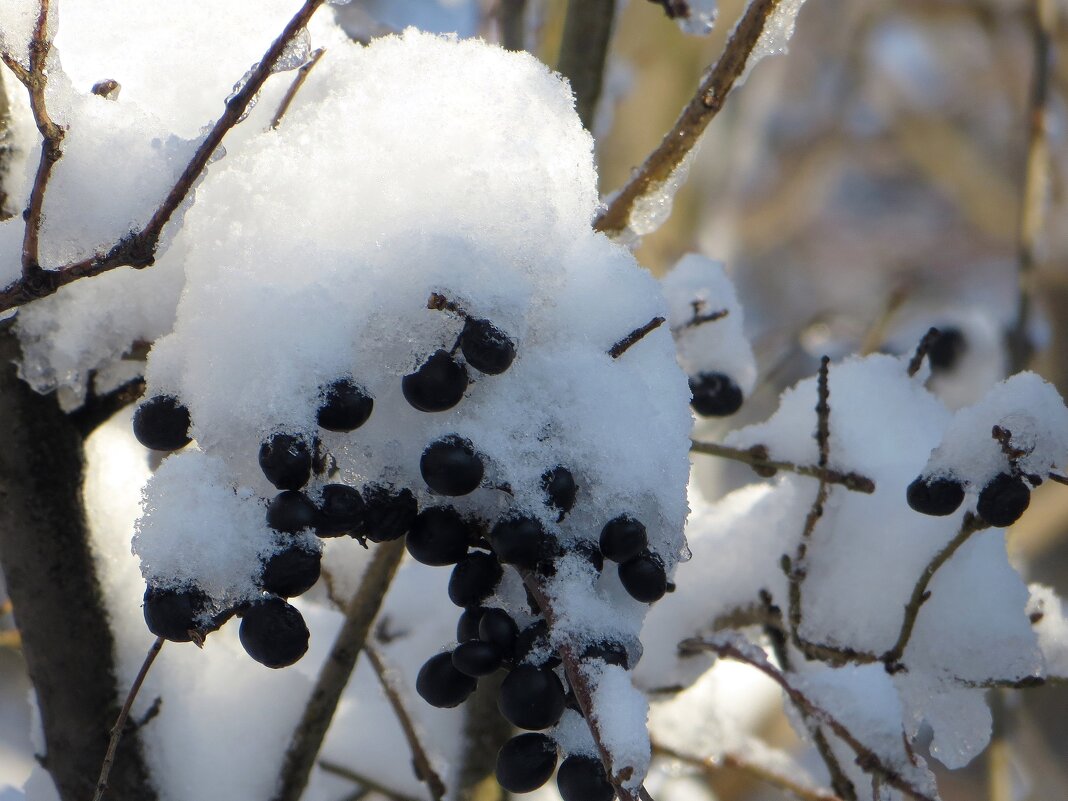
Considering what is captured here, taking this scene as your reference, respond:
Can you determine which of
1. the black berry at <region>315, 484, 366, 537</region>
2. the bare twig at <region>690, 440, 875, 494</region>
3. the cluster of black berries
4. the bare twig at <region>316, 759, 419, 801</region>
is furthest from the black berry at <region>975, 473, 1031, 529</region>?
the bare twig at <region>316, 759, 419, 801</region>

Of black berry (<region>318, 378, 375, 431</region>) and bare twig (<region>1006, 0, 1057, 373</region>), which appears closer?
black berry (<region>318, 378, 375, 431</region>)

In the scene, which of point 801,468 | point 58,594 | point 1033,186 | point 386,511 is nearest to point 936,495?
point 801,468

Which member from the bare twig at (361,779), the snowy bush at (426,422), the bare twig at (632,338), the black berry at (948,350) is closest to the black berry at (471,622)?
the snowy bush at (426,422)

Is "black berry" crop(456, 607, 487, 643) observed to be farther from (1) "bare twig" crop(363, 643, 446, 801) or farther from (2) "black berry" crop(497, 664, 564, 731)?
(1) "bare twig" crop(363, 643, 446, 801)

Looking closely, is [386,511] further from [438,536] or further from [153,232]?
[153,232]

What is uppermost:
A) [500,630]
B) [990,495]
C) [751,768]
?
[990,495]

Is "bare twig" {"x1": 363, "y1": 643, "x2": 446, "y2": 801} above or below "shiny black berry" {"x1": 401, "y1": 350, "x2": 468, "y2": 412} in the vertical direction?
below

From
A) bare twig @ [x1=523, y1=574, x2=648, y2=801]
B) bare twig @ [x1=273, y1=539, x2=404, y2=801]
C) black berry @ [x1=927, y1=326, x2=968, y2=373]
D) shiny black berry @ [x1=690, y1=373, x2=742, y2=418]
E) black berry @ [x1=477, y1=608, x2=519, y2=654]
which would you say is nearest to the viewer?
bare twig @ [x1=523, y1=574, x2=648, y2=801]

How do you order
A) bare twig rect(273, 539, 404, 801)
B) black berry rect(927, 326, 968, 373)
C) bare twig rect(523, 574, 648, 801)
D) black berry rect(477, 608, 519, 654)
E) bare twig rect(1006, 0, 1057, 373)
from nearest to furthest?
1. bare twig rect(523, 574, 648, 801)
2. black berry rect(477, 608, 519, 654)
3. bare twig rect(273, 539, 404, 801)
4. bare twig rect(1006, 0, 1057, 373)
5. black berry rect(927, 326, 968, 373)
